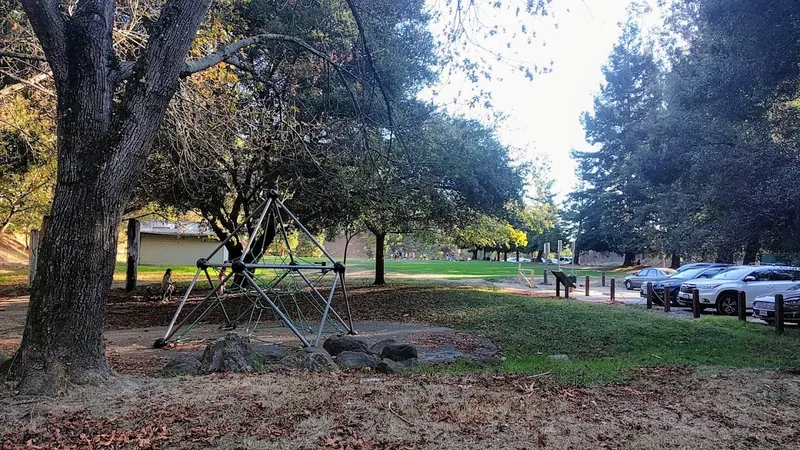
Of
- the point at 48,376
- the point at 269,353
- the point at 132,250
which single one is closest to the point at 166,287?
the point at 132,250

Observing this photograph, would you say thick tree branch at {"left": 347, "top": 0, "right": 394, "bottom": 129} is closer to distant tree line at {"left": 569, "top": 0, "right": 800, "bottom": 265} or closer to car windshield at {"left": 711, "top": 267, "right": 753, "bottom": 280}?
distant tree line at {"left": 569, "top": 0, "right": 800, "bottom": 265}

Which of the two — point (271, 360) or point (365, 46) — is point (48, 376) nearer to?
point (271, 360)

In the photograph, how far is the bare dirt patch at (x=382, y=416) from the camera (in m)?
4.09

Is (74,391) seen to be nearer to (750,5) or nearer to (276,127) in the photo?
(276,127)

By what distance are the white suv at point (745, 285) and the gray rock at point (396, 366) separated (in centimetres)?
1302

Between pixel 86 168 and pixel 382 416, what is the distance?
357cm

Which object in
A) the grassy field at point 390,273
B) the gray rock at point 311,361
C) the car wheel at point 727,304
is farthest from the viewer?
the grassy field at point 390,273

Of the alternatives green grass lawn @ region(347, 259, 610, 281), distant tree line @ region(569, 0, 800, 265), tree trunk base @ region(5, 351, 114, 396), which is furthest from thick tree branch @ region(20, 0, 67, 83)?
green grass lawn @ region(347, 259, 610, 281)

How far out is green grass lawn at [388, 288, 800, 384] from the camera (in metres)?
9.07

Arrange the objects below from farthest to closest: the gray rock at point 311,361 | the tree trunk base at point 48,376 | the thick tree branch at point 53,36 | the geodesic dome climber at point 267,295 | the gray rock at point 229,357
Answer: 1. the geodesic dome climber at point 267,295
2. the gray rock at point 311,361
3. the gray rock at point 229,357
4. the thick tree branch at point 53,36
5. the tree trunk base at point 48,376

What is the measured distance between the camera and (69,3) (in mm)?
8266

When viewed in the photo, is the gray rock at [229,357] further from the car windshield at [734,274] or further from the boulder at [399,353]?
the car windshield at [734,274]

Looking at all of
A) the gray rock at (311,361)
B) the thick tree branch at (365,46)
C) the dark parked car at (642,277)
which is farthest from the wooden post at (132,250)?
the dark parked car at (642,277)

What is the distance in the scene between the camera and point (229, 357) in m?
6.77
